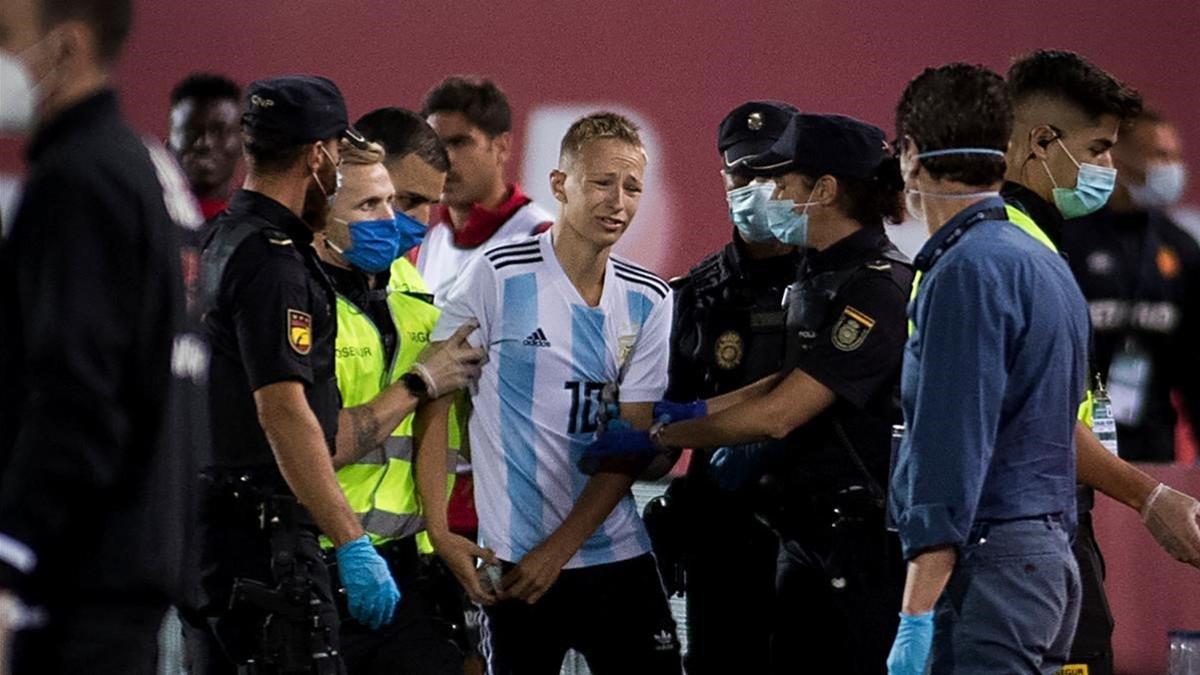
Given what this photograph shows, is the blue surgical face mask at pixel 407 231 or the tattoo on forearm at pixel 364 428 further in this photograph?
the blue surgical face mask at pixel 407 231

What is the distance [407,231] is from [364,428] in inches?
17.9

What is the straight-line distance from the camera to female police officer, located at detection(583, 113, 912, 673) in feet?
11.4

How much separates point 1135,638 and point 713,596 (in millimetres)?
1445

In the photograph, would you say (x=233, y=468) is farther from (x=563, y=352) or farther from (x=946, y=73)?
(x=946, y=73)

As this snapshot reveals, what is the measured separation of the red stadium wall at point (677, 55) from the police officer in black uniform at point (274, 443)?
2370 millimetres

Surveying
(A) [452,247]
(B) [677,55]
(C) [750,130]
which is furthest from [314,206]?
(B) [677,55]

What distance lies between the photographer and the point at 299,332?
117 inches

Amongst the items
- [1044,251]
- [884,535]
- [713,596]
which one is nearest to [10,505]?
[1044,251]

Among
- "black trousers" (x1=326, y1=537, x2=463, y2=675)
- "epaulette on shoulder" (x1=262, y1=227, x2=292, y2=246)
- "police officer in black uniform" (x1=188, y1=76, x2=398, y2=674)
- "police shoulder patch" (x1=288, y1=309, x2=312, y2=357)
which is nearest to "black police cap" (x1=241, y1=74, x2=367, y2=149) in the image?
"police officer in black uniform" (x1=188, y1=76, x2=398, y2=674)

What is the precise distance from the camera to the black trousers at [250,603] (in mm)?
2992

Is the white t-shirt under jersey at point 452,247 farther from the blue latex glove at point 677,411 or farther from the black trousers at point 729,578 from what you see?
the blue latex glove at point 677,411

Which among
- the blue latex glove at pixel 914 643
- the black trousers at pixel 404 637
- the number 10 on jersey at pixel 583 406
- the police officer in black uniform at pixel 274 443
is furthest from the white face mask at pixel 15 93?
the number 10 on jersey at pixel 583 406

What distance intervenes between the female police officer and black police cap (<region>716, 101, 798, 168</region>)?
323 mm

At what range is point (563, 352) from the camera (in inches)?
Result: 139
